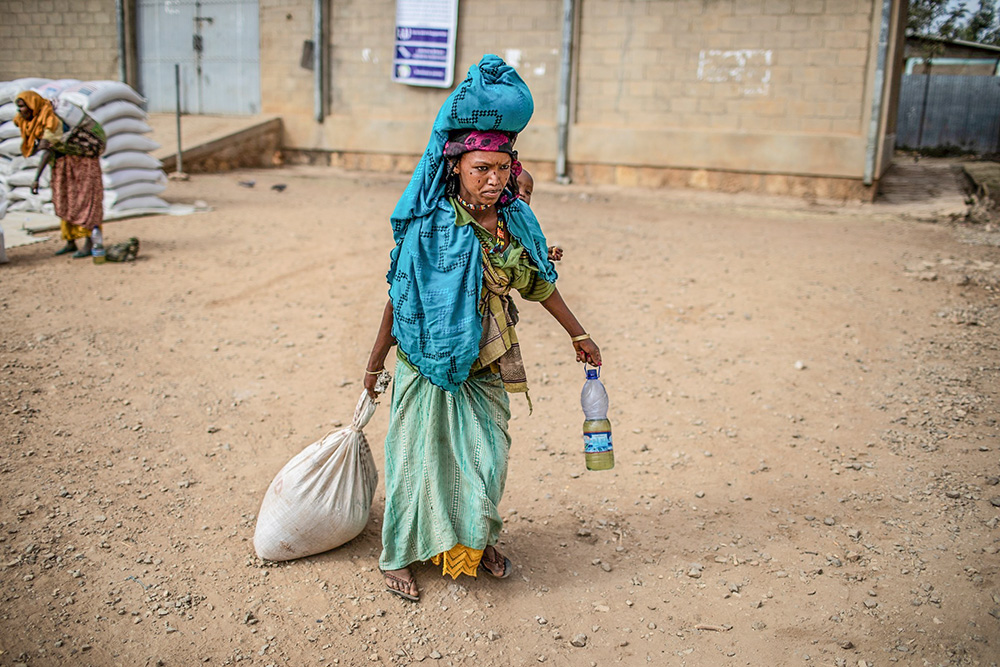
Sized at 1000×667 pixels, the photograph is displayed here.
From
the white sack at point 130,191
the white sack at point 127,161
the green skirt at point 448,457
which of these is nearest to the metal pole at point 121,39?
the white sack at point 127,161

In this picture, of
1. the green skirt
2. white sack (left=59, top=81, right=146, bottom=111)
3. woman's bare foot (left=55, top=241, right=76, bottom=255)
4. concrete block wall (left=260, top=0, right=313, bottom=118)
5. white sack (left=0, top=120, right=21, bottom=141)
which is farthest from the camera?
concrete block wall (left=260, top=0, right=313, bottom=118)

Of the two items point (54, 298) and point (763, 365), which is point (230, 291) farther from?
point (763, 365)

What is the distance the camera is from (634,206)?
10.1 metres

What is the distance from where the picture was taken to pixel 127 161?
8656mm

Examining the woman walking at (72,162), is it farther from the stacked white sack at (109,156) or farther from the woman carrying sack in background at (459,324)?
the woman carrying sack in background at (459,324)

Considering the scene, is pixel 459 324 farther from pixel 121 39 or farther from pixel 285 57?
pixel 121 39

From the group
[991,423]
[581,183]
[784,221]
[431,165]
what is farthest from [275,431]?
[581,183]

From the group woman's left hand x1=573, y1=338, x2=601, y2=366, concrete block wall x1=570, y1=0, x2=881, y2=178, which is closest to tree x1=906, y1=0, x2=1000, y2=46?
concrete block wall x1=570, y1=0, x2=881, y2=178

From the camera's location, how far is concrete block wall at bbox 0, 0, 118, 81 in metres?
14.6

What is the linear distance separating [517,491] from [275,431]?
1255 mm

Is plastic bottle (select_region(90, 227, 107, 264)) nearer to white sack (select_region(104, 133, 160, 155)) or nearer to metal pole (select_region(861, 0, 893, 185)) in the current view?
white sack (select_region(104, 133, 160, 155))

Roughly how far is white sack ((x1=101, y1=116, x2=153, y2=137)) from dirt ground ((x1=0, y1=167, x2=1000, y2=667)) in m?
2.15

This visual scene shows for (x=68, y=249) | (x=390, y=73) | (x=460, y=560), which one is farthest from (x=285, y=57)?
(x=460, y=560)

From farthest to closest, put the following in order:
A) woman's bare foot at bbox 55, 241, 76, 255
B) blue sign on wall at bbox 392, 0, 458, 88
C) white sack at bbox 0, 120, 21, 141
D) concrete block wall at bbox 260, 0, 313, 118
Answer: concrete block wall at bbox 260, 0, 313, 118 → blue sign on wall at bbox 392, 0, 458, 88 → white sack at bbox 0, 120, 21, 141 → woman's bare foot at bbox 55, 241, 76, 255
